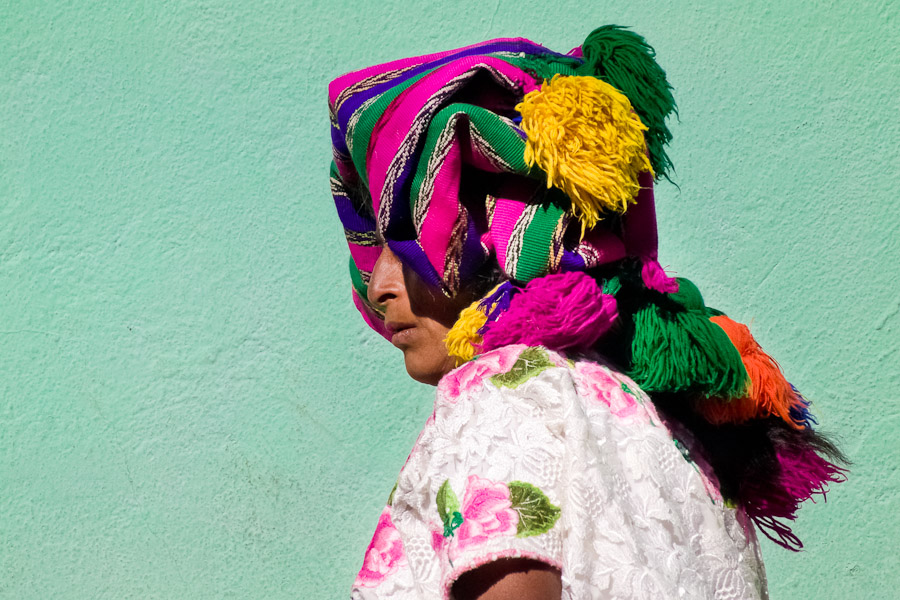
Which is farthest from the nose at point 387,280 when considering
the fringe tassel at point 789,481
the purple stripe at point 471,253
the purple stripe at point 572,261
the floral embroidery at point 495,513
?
the fringe tassel at point 789,481

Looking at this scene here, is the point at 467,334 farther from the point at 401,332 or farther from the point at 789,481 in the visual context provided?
the point at 789,481

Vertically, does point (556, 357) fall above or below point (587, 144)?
below

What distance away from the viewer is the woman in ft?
2.89

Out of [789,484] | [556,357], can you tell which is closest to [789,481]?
[789,484]

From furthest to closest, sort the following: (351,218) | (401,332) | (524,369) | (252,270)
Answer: (252,270), (351,218), (401,332), (524,369)

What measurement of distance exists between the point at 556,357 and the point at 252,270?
1.08 metres

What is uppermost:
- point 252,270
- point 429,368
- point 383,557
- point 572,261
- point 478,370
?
point 572,261

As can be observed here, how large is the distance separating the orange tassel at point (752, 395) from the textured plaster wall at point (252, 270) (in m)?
0.84

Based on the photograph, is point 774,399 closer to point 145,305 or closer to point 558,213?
point 558,213

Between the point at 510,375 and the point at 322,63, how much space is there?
1.18m

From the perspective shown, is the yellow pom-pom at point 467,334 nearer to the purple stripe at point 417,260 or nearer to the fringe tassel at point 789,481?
the purple stripe at point 417,260

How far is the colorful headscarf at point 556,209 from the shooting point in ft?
3.24

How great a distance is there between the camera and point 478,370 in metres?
0.98

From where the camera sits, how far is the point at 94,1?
74.7 inches
